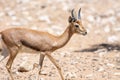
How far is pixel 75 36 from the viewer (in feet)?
55.5

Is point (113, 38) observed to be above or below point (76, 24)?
below

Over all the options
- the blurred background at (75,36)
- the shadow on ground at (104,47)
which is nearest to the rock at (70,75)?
the blurred background at (75,36)

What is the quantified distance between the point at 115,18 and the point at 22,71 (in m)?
8.70

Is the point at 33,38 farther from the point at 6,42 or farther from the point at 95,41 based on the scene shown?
the point at 95,41

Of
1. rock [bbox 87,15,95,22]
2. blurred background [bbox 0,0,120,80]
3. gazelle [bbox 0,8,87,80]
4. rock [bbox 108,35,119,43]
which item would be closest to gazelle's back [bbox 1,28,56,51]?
gazelle [bbox 0,8,87,80]

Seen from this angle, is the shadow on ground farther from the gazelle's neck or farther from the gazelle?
the gazelle

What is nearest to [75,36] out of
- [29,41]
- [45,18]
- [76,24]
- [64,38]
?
[45,18]

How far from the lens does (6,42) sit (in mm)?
9992

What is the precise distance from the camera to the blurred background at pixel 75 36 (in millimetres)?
11245

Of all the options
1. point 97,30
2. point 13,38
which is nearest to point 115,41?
point 97,30

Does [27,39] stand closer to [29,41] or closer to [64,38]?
[29,41]

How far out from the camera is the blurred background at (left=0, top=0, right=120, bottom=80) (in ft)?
36.9

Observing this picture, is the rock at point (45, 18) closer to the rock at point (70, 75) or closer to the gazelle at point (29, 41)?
the rock at point (70, 75)

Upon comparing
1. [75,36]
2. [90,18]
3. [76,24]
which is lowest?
[75,36]
